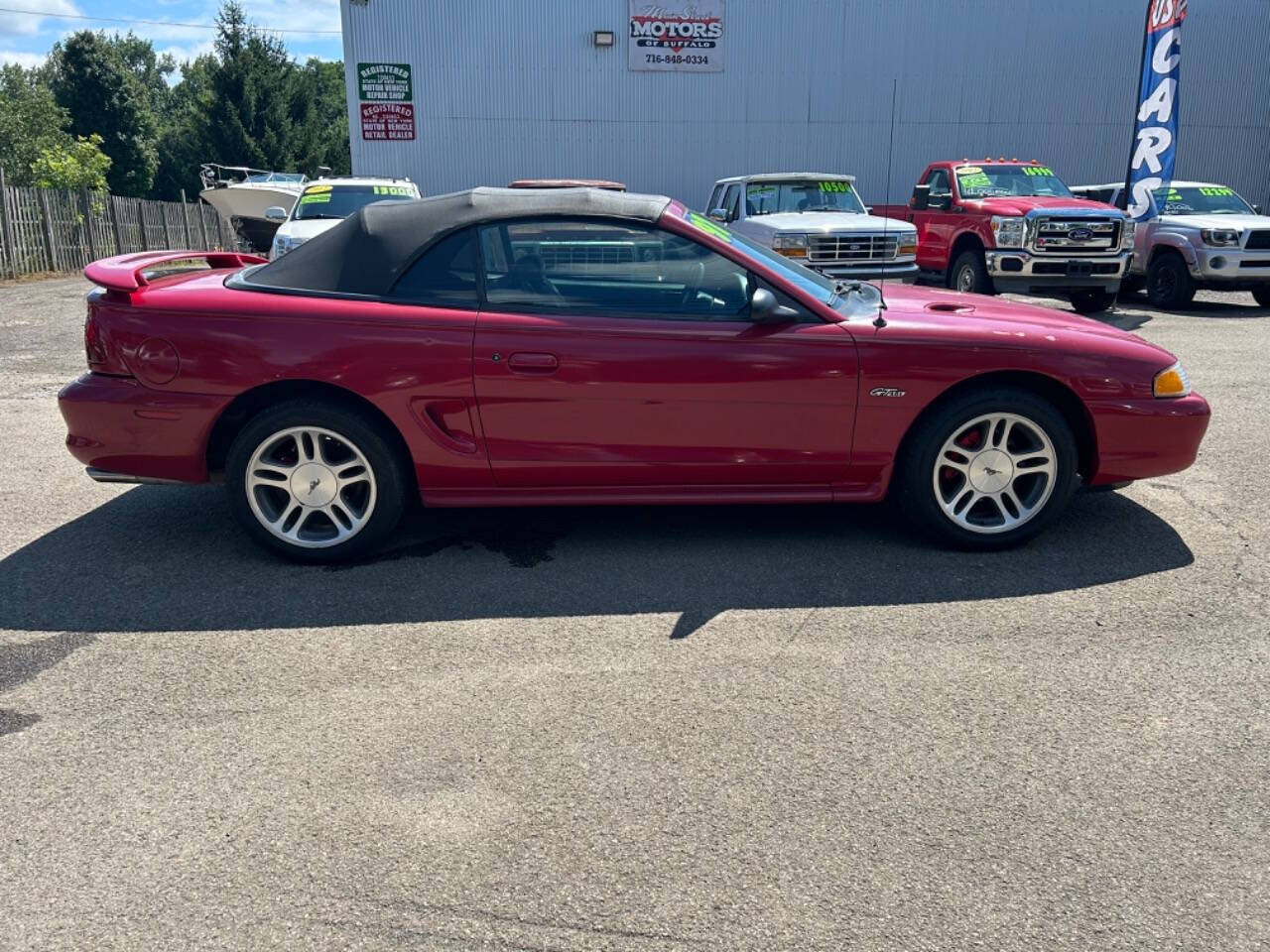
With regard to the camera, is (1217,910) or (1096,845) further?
(1096,845)

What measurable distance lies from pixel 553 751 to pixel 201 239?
2903cm

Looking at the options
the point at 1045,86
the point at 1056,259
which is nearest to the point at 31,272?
the point at 1056,259

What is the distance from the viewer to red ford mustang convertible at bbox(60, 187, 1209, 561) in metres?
4.36

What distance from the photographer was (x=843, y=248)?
40.6ft

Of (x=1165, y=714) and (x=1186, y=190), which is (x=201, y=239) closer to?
(x=1186, y=190)

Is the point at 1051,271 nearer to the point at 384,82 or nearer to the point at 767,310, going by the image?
the point at 767,310

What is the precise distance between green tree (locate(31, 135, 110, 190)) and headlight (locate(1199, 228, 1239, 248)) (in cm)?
2383

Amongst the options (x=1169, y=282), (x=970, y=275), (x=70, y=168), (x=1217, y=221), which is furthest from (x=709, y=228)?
(x=70, y=168)

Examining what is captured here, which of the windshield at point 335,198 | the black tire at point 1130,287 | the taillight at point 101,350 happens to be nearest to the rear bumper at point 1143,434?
the taillight at point 101,350

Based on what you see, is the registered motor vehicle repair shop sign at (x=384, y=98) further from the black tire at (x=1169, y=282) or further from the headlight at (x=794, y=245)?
the black tire at (x=1169, y=282)

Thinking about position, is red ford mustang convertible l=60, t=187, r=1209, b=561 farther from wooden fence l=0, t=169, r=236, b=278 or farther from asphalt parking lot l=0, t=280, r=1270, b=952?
wooden fence l=0, t=169, r=236, b=278

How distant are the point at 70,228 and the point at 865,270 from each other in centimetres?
1599

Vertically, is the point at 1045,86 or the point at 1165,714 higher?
the point at 1045,86

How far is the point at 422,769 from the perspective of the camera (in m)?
2.96
